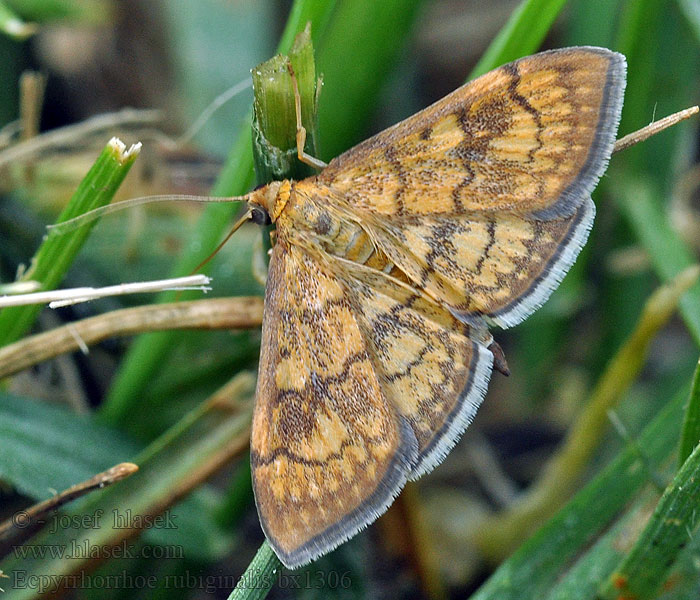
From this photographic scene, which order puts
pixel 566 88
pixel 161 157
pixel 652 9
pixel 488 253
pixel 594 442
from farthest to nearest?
pixel 161 157, pixel 594 442, pixel 652 9, pixel 488 253, pixel 566 88

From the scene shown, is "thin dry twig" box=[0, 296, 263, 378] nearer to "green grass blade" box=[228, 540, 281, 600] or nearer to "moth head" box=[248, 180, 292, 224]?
"moth head" box=[248, 180, 292, 224]

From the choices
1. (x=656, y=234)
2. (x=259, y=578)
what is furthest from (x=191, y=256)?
(x=656, y=234)

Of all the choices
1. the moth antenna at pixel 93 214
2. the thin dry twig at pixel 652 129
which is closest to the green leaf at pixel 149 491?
the moth antenna at pixel 93 214

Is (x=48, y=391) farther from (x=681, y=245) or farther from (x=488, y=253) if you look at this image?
(x=681, y=245)

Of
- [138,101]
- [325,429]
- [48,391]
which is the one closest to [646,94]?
[325,429]

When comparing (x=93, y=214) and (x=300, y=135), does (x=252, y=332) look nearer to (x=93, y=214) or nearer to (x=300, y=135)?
(x=93, y=214)

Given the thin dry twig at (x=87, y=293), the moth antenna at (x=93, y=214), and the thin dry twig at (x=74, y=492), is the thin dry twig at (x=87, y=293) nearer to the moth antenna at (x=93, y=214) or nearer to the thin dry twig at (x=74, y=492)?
the moth antenna at (x=93, y=214)

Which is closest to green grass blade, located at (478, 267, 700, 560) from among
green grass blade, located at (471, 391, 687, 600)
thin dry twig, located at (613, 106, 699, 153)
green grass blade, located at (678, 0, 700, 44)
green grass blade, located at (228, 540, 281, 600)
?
green grass blade, located at (471, 391, 687, 600)
